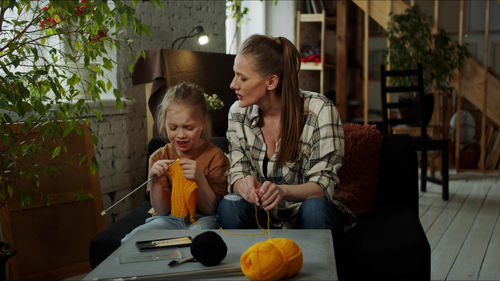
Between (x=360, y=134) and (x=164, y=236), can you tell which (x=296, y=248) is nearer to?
(x=164, y=236)

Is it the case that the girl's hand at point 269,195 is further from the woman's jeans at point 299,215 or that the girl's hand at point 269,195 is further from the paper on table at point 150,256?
the paper on table at point 150,256

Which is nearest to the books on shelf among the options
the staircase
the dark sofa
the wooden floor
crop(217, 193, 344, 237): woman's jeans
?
the staircase

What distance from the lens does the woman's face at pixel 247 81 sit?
1913mm

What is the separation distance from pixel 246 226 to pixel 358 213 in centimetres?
61

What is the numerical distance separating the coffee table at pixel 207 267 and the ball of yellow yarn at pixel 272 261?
0.09ft

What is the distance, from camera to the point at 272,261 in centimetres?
117

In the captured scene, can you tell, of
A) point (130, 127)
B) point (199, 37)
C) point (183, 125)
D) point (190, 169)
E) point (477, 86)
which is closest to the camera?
point (190, 169)

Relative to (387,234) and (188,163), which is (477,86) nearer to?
(387,234)

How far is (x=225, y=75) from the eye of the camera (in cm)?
391

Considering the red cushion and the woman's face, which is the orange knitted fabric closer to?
the woman's face

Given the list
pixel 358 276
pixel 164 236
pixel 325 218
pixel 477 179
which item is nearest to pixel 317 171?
pixel 325 218

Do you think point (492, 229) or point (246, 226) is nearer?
point (246, 226)

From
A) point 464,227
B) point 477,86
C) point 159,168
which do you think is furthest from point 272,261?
point 477,86

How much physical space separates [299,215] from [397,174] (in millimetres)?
641
